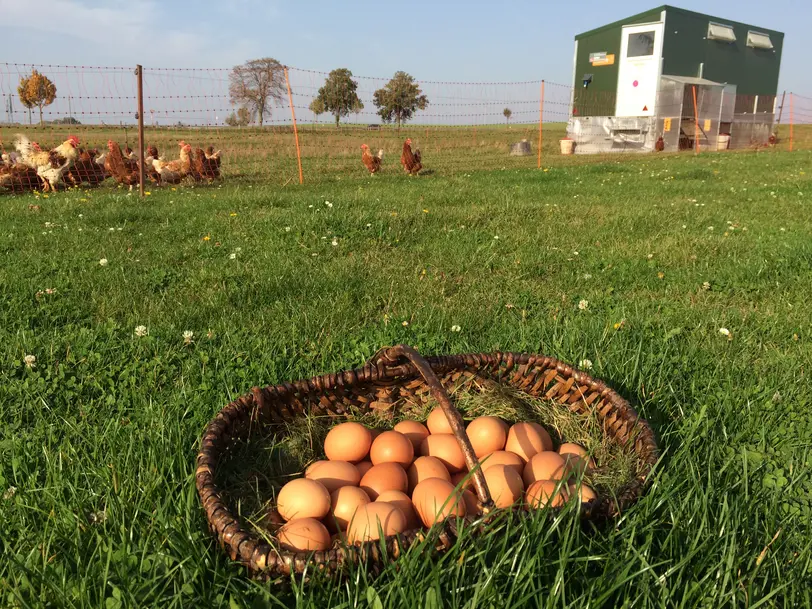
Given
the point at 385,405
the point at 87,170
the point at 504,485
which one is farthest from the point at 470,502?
the point at 87,170

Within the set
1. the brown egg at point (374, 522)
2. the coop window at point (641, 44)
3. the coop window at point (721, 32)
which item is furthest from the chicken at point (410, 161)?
the coop window at point (721, 32)

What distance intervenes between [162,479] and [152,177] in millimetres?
12093

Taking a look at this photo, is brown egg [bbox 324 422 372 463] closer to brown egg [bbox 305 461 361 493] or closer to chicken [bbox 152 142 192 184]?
brown egg [bbox 305 461 361 493]

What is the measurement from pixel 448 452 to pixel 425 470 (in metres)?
0.14

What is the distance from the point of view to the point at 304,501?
174 centimetres

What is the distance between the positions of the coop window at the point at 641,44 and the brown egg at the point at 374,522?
25357 millimetres

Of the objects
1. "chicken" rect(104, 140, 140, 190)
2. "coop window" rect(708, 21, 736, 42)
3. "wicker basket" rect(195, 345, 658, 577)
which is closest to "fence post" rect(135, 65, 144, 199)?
"chicken" rect(104, 140, 140, 190)

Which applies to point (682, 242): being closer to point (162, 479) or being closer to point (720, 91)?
point (162, 479)

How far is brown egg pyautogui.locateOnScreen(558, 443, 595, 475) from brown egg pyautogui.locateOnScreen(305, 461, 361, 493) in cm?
70

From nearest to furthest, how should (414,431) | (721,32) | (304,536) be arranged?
(304,536) → (414,431) → (721,32)

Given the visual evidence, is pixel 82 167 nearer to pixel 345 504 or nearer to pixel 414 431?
pixel 414 431

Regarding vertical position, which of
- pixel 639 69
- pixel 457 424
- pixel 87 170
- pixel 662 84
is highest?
pixel 639 69

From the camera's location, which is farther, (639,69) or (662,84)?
(639,69)

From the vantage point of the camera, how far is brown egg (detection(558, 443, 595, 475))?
5.84ft
